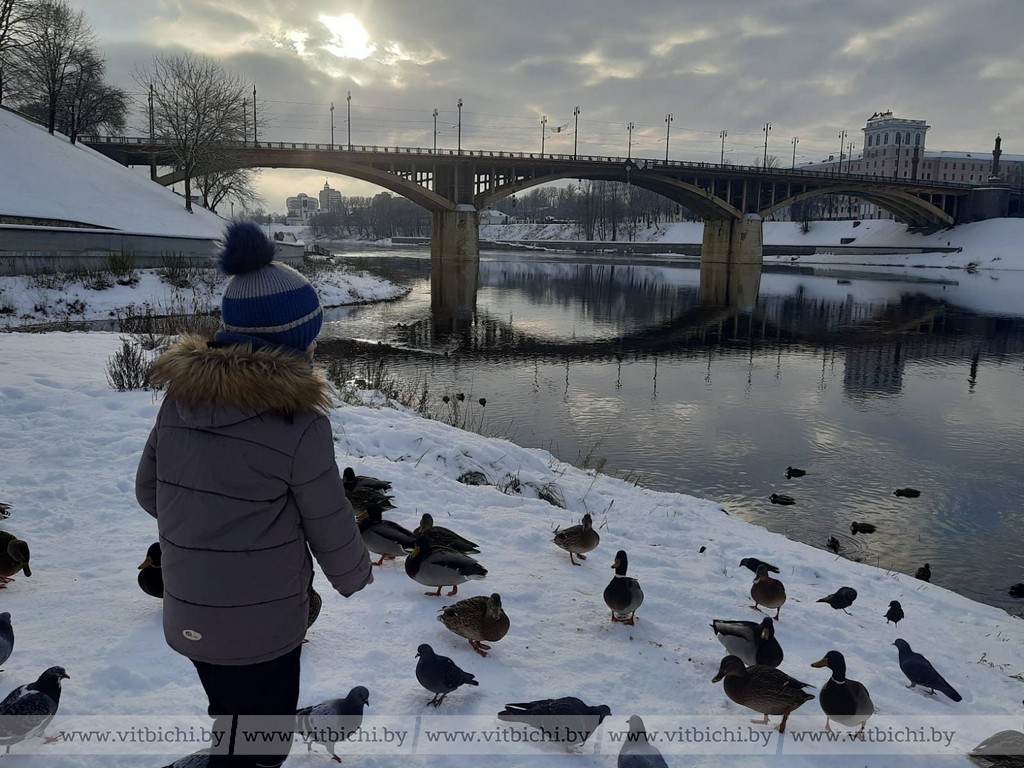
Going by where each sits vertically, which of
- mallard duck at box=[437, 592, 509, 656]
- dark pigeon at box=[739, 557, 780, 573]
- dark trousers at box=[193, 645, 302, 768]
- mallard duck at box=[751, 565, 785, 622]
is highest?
dark trousers at box=[193, 645, 302, 768]

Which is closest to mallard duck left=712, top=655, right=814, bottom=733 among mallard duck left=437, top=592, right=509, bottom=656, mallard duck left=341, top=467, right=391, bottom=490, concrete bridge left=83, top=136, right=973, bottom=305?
mallard duck left=437, top=592, right=509, bottom=656

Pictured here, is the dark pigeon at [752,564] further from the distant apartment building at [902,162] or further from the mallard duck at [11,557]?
the distant apartment building at [902,162]

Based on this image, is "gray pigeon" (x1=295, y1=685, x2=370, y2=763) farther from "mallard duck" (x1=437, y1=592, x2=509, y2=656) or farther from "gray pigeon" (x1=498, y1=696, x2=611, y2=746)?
"mallard duck" (x1=437, y1=592, x2=509, y2=656)

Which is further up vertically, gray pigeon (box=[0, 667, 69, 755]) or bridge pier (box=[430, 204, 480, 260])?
bridge pier (box=[430, 204, 480, 260])

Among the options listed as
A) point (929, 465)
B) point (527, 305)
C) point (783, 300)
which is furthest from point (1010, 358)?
point (527, 305)

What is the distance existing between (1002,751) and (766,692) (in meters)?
1.42

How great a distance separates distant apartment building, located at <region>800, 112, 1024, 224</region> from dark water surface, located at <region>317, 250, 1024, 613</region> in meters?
103

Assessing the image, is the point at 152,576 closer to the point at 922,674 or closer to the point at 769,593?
the point at 769,593

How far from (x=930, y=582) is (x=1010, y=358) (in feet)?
65.9

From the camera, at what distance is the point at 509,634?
4.62 metres

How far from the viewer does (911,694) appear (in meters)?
4.73

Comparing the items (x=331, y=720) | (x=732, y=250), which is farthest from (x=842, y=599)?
(x=732, y=250)

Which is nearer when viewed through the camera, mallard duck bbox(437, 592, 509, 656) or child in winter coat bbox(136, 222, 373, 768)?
child in winter coat bbox(136, 222, 373, 768)

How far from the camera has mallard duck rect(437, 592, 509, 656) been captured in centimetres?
423
